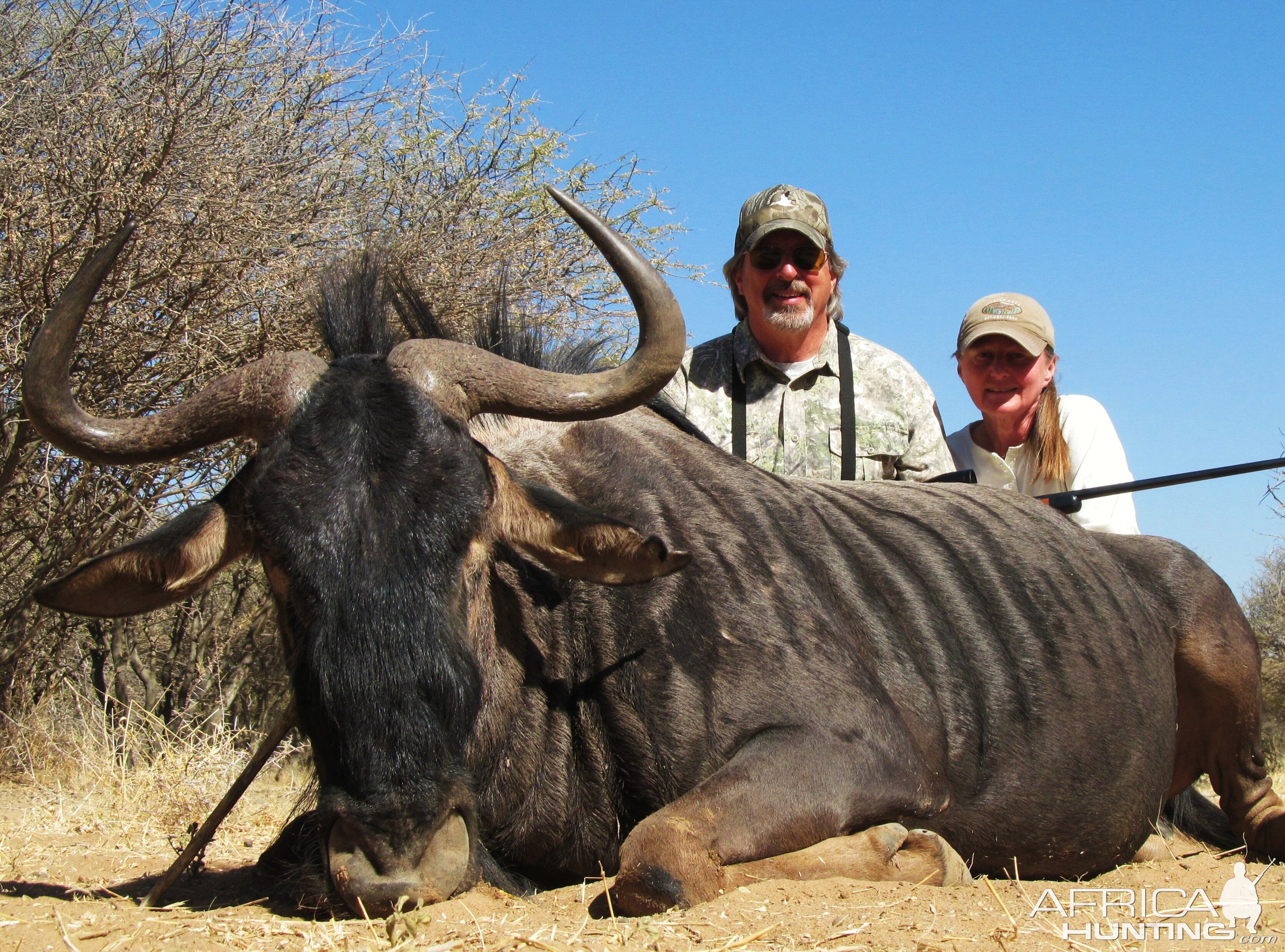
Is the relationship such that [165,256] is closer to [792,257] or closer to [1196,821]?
[792,257]

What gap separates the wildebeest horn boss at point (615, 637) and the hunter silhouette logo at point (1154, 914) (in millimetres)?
408

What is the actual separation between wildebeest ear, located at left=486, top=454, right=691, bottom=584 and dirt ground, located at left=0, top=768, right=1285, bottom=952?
89 cm

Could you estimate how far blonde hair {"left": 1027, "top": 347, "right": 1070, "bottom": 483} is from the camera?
20.0ft

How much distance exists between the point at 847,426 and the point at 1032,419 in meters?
1.07

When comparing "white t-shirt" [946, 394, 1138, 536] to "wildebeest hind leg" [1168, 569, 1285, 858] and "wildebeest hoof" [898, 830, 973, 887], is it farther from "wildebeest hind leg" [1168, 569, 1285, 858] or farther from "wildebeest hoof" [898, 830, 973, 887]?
"wildebeest hoof" [898, 830, 973, 887]

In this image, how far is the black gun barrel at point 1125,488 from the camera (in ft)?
19.2

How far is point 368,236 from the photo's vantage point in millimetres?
6426

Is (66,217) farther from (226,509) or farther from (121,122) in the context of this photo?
(226,509)

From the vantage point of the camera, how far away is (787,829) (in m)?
3.29

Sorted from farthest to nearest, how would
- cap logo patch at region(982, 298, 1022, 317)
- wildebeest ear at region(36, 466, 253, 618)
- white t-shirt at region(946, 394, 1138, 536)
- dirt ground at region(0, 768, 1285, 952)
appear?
cap logo patch at region(982, 298, 1022, 317), white t-shirt at region(946, 394, 1138, 536), wildebeest ear at region(36, 466, 253, 618), dirt ground at region(0, 768, 1285, 952)

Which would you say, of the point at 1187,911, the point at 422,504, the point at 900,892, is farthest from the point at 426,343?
the point at 1187,911

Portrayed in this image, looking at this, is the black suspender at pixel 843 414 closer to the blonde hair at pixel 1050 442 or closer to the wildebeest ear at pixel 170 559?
the blonde hair at pixel 1050 442

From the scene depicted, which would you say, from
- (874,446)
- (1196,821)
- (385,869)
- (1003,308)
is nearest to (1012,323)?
(1003,308)

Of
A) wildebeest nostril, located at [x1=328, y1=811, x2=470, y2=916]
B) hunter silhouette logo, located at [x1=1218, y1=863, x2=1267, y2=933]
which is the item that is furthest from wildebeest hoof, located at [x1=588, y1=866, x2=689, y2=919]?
hunter silhouette logo, located at [x1=1218, y1=863, x2=1267, y2=933]
